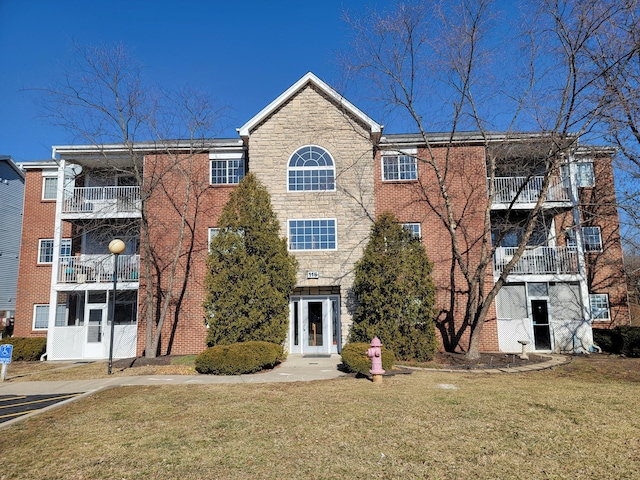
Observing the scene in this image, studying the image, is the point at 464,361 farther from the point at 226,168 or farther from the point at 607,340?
the point at 226,168

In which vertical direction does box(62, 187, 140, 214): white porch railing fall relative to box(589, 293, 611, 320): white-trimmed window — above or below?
above

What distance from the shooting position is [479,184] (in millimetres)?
17391

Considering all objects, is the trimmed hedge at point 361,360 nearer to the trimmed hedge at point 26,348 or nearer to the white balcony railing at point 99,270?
the white balcony railing at point 99,270

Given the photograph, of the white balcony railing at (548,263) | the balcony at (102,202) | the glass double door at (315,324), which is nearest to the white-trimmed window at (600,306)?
the white balcony railing at (548,263)

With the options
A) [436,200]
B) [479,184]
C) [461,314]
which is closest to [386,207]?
[436,200]

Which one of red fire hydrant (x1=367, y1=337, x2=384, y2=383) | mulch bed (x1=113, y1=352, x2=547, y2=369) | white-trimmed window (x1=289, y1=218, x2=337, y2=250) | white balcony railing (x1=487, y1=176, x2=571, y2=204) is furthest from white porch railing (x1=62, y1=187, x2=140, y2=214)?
white balcony railing (x1=487, y1=176, x2=571, y2=204)

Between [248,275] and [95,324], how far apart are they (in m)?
7.91

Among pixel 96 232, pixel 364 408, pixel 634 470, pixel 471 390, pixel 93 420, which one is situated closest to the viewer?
pixel 634 470

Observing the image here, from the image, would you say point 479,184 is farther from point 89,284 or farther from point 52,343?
point 52,343

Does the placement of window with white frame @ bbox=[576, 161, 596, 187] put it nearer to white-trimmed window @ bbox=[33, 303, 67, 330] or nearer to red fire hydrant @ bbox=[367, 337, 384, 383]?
red fire hydrant @ bbox=[367, 337, 384, 383]

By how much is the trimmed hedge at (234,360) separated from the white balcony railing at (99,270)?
22.6 feet

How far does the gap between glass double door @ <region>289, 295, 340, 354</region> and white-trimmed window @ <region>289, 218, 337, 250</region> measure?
6.73 ft

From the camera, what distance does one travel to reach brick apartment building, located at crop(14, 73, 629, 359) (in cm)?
1667

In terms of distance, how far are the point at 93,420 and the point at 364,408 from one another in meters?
4.71
